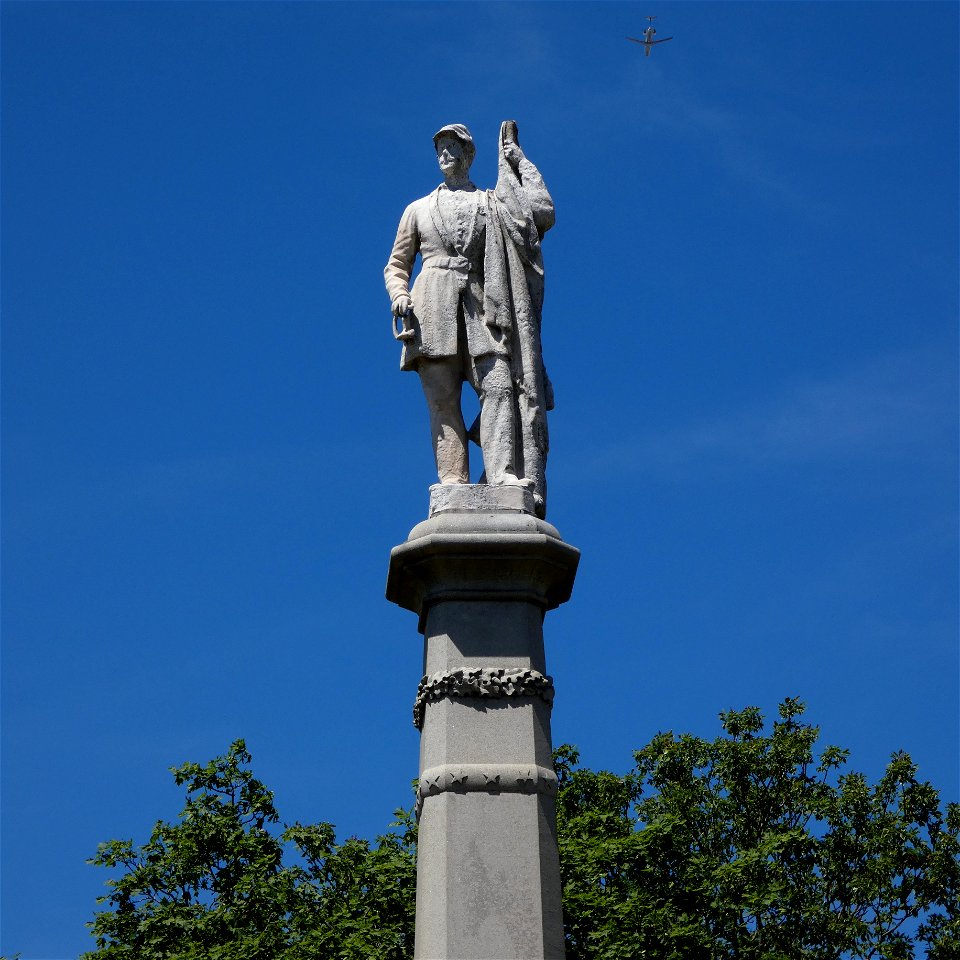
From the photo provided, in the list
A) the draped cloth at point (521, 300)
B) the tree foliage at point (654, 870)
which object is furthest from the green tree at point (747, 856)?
the draped cloth at point (521, 300)

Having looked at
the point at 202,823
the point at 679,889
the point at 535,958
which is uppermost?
the point at 202,823

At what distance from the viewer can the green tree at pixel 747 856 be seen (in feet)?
78.9

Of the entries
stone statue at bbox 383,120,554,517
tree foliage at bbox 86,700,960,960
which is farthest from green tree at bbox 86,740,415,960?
stone statue at bbox 383,120,554,517

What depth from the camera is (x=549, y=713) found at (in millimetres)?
10570

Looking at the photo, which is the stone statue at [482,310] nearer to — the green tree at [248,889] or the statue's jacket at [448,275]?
the statue's jacket at [448,275]

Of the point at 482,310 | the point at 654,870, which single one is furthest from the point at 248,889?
the point at 482,310

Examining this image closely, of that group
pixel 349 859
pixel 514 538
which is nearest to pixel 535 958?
pixel 514 538

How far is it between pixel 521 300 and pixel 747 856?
52.7 ft

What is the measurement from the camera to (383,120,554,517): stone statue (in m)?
11.4

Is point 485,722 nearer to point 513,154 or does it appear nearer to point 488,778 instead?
point 488,778

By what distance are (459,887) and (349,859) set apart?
17210 mm

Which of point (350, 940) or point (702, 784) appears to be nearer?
point (350, 940)

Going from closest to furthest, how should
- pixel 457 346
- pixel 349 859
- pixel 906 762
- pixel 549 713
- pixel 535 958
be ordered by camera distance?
1. pixel 535 958
2. pixel 549 713
3. pixel 457 346
4. pixel 349 859
5. pixel 906 762

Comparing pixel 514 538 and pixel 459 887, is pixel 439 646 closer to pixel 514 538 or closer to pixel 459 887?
pixel 514 538
